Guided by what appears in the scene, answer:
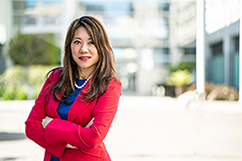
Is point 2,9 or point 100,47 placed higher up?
point 2,9

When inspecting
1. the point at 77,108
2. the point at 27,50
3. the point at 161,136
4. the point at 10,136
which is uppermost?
the point at 27,50

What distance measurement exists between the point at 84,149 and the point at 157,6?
20.0 m

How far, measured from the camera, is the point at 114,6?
2062 cm

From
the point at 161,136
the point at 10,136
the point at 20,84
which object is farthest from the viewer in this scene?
the point at 20,84

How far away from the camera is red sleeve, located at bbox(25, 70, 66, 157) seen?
5.89 ft

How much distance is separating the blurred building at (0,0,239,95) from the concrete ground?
991 cm

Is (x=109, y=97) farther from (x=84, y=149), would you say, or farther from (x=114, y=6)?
(x=114, y=6)

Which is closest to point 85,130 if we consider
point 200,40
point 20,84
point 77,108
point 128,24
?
point 77,108

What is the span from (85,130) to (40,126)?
34 centimetres

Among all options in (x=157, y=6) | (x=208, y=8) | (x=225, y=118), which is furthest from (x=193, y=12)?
(x=225, y=118)

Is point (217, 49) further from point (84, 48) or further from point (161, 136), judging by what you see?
point (84, 48)

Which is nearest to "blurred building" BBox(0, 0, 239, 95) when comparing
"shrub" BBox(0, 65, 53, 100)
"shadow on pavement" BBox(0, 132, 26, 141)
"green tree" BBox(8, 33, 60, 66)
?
"green tree" BBox(8, 33, 60, 66)

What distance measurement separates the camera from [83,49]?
183cm

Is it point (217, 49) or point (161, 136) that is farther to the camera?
point (217, 49)
